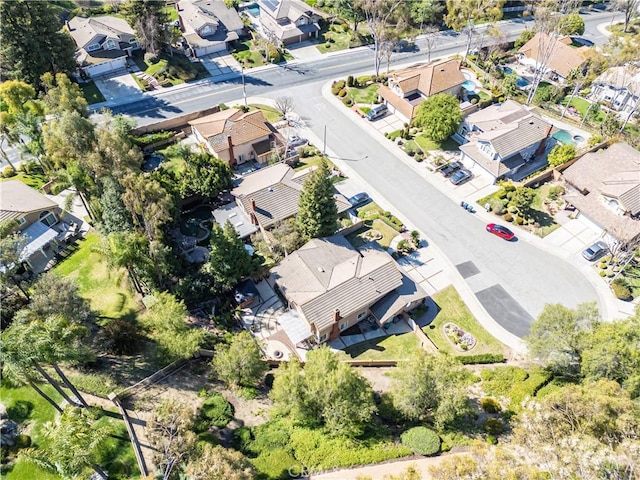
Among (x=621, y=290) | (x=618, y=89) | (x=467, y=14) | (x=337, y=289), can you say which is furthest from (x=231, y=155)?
(x=618, y=89)

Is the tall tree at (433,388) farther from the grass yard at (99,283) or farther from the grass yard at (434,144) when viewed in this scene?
the grass yard at (434,144)

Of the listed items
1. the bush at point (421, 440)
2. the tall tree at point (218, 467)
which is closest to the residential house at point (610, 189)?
the bush at point (421, 440)

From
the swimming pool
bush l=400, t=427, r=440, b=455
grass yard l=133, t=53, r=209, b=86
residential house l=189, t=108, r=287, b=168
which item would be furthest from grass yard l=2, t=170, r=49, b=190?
the swimming pool

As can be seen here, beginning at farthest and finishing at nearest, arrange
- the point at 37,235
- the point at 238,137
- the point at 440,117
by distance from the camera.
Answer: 1. the point at 440,117
2. the point at 238,137
3. the point at 37,235

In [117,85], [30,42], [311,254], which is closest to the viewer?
[311,254]

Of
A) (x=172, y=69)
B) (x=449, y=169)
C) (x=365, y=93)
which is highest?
(x=172, y=69)

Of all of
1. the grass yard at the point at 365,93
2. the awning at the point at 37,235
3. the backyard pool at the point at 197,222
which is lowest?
the backyard pool at the point at 197,222

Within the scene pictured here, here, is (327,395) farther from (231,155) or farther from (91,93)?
(91,93)

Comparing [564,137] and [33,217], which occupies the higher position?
[33,217]
